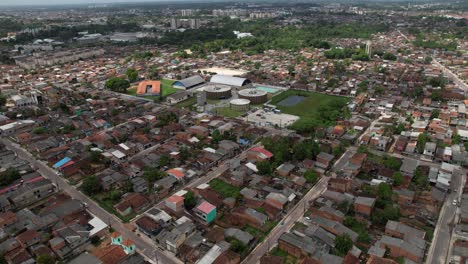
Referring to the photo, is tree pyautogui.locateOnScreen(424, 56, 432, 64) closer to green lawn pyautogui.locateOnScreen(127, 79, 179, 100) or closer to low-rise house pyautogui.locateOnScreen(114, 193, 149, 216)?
green lawn pyautogui.locateOnScreen(127, 79, 179, 100)

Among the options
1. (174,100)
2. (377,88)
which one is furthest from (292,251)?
(377,88)

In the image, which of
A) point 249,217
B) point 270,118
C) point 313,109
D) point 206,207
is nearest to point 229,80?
point 270,118

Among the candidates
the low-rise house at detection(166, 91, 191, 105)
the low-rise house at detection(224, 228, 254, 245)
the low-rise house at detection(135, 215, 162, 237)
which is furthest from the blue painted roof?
the low-rise house at detection(166, 91, 191, 105)

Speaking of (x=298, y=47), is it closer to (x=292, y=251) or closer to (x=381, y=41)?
(x=381, y=41)

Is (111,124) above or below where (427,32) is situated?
below

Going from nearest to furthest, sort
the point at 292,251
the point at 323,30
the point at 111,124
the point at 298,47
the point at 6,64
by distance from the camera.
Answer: the point at 292,251, the point at 111,124, the point at 6,64, the point at 298,47, the point at 323,30
